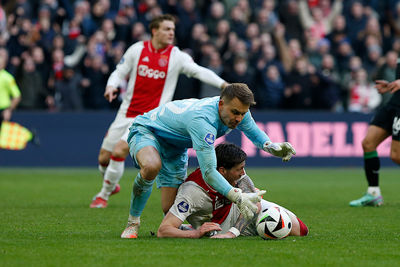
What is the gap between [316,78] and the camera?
19.0m

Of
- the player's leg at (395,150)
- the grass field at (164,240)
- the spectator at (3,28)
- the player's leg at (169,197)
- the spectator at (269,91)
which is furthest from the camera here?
the spectator at (3,28)

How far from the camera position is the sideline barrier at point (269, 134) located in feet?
59.3

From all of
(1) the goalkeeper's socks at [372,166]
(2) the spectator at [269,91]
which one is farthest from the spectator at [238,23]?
(1) the goalkeeper's socks at [372,166]

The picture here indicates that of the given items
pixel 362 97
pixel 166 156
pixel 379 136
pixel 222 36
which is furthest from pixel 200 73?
pixel 362 97

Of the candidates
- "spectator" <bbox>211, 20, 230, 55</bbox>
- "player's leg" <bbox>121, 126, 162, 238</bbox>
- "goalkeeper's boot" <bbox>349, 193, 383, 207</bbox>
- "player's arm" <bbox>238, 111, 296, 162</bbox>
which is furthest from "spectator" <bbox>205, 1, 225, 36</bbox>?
"player's arm" <bbox>238, 111, 296, 162</bbox>

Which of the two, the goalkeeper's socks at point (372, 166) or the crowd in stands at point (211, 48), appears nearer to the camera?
the goalkeeper's socks at point (372, 166)

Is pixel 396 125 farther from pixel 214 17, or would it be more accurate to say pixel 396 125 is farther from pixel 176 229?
pixel 214 17

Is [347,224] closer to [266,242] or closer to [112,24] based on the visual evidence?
[266,242]

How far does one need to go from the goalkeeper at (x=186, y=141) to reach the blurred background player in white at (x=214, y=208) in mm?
291

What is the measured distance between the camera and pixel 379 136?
11.0 meters

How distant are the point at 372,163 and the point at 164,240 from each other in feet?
16.5

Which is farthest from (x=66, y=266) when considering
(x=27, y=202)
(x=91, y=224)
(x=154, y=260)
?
(x=27, y=202)

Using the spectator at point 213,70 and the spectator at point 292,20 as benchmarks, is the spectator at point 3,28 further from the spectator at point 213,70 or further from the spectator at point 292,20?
the spectator at point 292,20

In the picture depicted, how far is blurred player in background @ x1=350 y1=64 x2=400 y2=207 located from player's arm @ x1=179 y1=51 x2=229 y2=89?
228 centimetres
